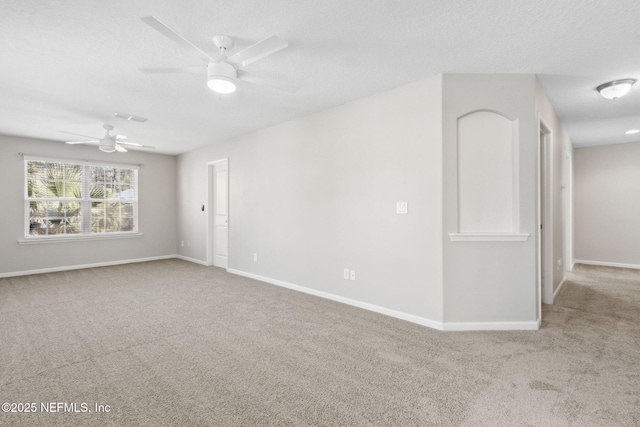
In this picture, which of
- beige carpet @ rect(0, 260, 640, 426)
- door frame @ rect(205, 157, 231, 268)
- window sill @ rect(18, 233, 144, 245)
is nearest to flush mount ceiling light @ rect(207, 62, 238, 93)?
beige carpet @ rect(0, 260, 640, 426)

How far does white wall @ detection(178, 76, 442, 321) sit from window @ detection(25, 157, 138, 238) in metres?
2.99

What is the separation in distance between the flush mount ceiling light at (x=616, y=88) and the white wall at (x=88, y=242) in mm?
7822

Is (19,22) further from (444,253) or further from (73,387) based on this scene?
(444,253)

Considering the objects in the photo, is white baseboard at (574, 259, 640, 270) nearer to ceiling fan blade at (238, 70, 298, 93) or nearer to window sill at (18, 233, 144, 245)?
ceiling fan blade at (238, 70, 298, 93)

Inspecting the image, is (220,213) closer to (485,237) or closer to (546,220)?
(485,237)

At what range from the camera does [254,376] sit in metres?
2.21

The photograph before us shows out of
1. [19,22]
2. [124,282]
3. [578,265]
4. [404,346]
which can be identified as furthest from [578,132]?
[124,282]

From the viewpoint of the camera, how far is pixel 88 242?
20.6 feet

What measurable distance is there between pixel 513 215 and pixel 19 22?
433 cm

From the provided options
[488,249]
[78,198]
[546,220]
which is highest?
[78,198]

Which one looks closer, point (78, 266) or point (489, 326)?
point (489, 326)

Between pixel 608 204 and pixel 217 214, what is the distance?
8.01 meters

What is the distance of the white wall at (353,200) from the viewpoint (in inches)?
125

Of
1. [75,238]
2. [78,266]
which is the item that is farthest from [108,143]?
[78,266]
